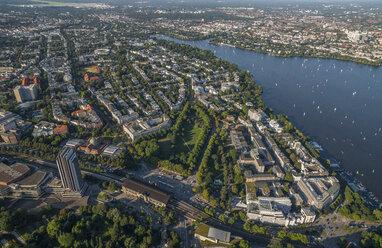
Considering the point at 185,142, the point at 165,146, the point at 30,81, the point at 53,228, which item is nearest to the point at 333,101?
the point at 185,142

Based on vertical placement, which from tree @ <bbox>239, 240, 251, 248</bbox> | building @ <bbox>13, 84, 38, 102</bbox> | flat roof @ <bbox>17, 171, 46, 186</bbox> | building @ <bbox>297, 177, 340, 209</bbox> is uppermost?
building @ <bbox>13, 84, 38, 102</bbox>

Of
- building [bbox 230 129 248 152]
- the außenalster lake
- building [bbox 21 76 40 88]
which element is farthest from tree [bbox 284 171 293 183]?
building [bbox 21 76 40 88]

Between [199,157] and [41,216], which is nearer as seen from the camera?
[41,216]

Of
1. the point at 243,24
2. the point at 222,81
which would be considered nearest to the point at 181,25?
the point at 243,24

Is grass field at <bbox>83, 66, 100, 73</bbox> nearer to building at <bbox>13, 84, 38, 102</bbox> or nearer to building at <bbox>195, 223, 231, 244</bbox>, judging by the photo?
building at <bbox>13, 84, 38, 102</bbox>

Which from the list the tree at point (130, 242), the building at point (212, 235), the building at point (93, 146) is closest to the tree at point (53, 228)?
the tree at point (130, 242)

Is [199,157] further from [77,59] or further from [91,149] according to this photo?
[77,59]
